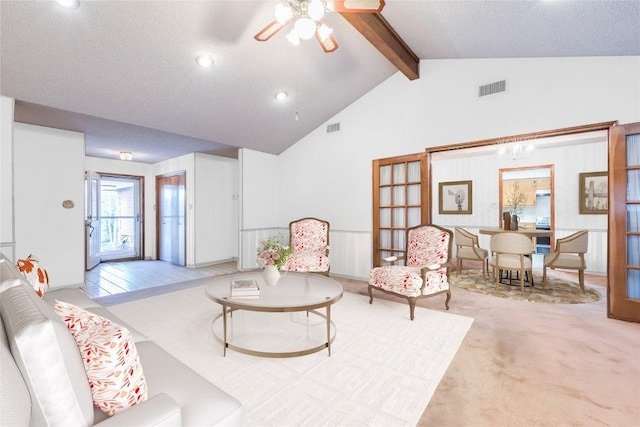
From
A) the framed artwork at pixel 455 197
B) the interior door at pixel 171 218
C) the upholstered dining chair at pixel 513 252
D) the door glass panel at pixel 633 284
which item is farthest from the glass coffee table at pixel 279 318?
the framed artwork at pixel 455 197

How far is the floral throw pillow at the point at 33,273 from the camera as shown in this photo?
194cm

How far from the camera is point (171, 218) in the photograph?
6742 mm

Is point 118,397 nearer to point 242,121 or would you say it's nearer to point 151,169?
point 242,121

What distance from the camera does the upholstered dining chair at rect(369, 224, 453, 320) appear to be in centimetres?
311

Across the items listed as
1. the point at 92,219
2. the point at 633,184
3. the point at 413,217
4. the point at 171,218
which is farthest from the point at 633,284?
the point at 92,219

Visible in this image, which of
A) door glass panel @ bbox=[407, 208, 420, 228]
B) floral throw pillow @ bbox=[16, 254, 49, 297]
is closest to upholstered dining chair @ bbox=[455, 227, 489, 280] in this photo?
door glass panel @ bbox=[407, 208, 420, 228]

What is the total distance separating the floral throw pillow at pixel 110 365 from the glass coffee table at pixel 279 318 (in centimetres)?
107

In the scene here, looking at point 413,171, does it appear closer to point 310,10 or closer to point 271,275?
point 271,275

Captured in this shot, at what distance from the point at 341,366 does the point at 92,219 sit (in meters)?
6.44

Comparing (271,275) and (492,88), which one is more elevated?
(492,88)

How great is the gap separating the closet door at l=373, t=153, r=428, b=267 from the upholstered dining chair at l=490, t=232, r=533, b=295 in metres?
1.25

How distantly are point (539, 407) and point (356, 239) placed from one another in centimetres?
327

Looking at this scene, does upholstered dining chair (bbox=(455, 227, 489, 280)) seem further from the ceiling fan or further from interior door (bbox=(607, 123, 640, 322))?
the ceiling fan

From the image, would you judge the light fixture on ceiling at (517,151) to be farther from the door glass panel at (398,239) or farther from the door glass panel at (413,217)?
the door glass panel at (398,239)
